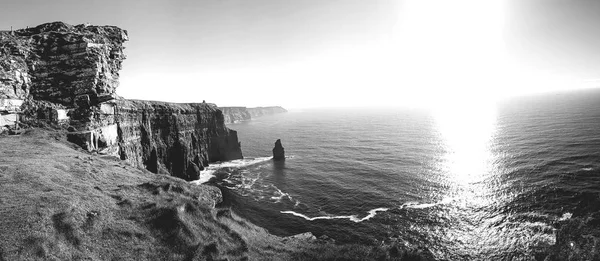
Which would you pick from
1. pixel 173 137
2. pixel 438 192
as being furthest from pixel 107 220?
pixel 173 137

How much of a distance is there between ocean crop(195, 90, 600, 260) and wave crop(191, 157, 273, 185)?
A: 431 mm

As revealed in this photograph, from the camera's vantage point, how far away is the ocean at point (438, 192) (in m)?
36.5

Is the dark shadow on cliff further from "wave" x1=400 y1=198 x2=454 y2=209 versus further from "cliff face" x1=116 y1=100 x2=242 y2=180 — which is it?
"wave" x1=400 y1=198 x2=454 y2=209

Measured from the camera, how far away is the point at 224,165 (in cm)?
8456

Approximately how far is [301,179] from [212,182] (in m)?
23.7

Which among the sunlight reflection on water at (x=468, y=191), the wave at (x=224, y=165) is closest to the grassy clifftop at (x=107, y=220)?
the sunlight reflection on water at (x=468, y=191)

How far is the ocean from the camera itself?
A: 1438 inches

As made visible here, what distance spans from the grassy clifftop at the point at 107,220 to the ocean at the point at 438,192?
14.7m

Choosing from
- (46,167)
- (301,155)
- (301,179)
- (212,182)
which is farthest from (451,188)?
(46,167)

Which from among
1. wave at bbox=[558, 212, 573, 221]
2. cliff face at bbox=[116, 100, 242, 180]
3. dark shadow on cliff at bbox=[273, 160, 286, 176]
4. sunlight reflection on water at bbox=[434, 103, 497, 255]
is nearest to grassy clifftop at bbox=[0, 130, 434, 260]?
sunlight reflection on water at bbox=[434, 103, 497, 255]

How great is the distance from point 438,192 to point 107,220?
5550cm

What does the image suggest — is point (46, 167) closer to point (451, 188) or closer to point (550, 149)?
point (451, 188)

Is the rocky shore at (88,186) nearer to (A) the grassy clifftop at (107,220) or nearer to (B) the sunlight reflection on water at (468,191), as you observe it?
(A) the grassy clifftop at (107,220)

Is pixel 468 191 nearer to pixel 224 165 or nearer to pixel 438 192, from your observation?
pixel 438 192
